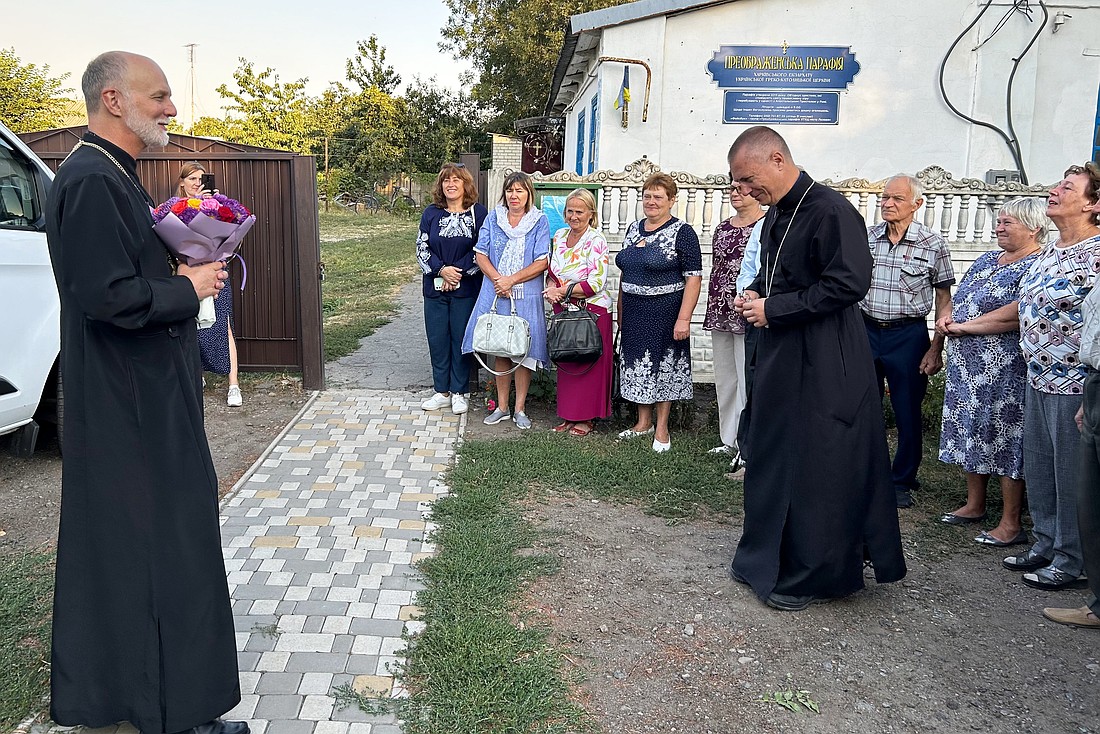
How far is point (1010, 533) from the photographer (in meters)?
5.01

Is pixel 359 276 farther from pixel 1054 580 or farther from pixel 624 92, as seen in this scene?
pixel 1054 580

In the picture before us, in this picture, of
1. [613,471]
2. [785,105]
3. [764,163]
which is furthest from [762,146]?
[785,105]

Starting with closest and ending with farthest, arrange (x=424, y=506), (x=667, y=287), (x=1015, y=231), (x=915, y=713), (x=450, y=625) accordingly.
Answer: (x=915, y=713)
(x=450, y=625)
(x=1015, y=231)
(x=424, y=506)
(x=667, y=287)

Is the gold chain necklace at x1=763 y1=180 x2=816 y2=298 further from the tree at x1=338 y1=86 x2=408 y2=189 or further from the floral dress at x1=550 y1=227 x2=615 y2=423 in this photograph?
the tree at x1=338 y1=86 x2=408 y2=189

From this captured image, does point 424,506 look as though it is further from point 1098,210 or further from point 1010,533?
point 1098,210

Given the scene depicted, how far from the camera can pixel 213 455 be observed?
6.36 metres

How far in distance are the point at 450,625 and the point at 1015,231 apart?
3658 millimetres

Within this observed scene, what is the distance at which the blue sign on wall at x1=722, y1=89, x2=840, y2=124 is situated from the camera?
1182 cm

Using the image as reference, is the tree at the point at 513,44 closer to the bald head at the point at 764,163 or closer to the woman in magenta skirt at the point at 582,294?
the woman in magenta skirt at the point at 582,294

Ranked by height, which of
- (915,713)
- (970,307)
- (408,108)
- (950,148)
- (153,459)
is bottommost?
(915,713)

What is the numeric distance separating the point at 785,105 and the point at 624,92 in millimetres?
2183

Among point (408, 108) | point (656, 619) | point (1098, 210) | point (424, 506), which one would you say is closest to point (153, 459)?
point (656, 619)

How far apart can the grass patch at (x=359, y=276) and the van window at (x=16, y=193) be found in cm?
401

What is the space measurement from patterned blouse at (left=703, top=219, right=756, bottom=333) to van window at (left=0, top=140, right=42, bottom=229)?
453cm
